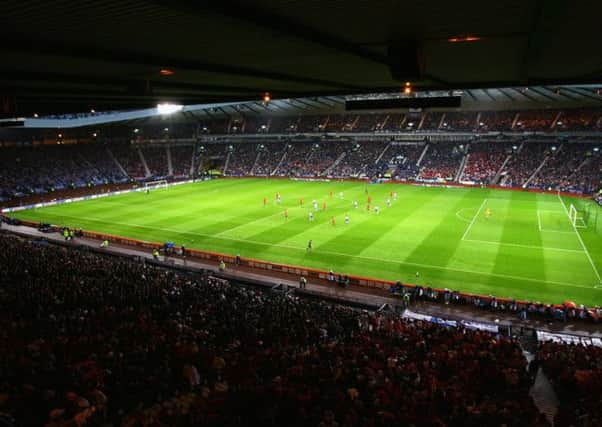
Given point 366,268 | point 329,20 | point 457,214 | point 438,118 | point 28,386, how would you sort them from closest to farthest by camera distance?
1. point 329,20
2. point 28,386
3. point 366,268
4. point 457,214
5. point 438,118

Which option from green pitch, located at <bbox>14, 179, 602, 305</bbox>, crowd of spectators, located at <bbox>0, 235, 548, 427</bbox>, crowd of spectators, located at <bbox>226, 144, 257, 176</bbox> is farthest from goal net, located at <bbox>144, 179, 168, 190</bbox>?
crowd of spectators, located at <bbox>0, 235, 548, 427</bbox>

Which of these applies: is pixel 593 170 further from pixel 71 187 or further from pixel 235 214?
pixel 71 187

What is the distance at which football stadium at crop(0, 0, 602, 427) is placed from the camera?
6945 millimetres

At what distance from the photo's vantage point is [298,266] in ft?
91.3

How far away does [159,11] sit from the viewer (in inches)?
219

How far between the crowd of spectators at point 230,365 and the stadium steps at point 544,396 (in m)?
0.50

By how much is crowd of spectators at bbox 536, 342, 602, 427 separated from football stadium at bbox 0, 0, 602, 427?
72mm

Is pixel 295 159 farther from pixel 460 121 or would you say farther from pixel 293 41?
pixel 293 41

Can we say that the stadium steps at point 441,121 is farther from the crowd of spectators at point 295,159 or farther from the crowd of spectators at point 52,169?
the crowd of spectators at point 52,169

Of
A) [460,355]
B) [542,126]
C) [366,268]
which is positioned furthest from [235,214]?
[542,126]

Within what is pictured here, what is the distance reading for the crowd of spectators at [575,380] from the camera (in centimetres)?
816

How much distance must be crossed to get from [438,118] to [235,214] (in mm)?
51202

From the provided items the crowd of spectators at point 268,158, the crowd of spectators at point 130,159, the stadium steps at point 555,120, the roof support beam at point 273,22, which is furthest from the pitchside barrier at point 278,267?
the stadium steps at point 555,120

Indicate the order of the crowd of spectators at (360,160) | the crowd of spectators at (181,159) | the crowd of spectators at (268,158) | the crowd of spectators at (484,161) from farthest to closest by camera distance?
the crowd of spectators at (181,159) < the crowd of spectators at (268,158) < the crowd of spectators at (360,160) < the crowd of spectators at (484,161)
